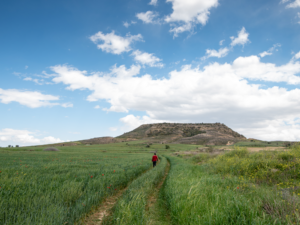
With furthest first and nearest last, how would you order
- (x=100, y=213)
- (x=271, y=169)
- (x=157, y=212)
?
(x=271, y=169), (x=157, y=212), (x=100, y=213)

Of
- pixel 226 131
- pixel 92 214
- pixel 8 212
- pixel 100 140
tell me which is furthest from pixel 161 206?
pixel 226 131

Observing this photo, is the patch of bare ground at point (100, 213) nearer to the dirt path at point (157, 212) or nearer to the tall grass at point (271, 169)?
the dirt path at point (157, 212)

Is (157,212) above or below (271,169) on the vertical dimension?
below

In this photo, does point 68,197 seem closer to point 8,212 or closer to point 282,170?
point 8,212

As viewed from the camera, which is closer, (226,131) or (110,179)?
(110,179)

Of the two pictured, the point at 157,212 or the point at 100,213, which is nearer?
the point at 100,213

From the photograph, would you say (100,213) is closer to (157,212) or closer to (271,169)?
(157,212)

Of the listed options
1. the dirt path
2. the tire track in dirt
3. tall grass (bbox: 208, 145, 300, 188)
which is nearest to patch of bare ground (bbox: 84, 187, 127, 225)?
the tire track in dirt

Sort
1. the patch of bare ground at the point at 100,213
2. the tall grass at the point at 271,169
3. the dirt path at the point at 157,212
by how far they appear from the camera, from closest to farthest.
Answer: the patch of bare ground at the point at 100,213 < the dirt path at the point at 157,212 < the tall grass at the point at 271,169

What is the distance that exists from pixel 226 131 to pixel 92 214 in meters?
156

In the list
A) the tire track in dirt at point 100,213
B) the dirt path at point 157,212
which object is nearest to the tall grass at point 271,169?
the dirt path at point 157,212

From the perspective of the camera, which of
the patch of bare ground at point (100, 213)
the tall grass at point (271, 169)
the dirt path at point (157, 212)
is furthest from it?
the tall grass at point (271, 169)

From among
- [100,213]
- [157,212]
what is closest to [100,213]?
[100,213]

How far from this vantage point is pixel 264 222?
4137mm
